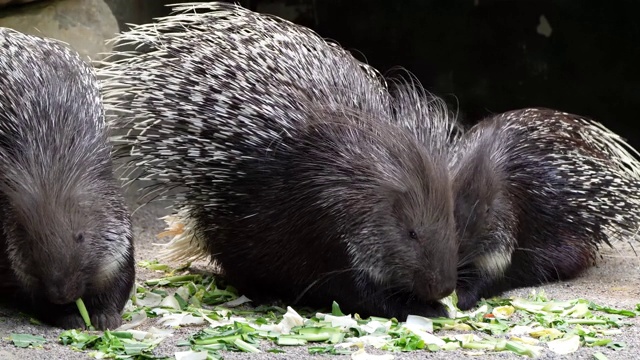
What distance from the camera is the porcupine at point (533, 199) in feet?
13.4

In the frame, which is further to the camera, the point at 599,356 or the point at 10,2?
the point at 10,2

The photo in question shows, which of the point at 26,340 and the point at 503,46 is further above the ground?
the point at 503,46

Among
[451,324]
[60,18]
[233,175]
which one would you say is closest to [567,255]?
[451,324]

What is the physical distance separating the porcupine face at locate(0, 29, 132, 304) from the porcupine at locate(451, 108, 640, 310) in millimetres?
1468

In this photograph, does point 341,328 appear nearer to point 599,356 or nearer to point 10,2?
point 599,356

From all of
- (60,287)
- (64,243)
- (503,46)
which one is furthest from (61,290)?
(503,46)

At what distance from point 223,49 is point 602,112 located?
3481mm

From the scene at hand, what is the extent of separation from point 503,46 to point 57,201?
4.12 m

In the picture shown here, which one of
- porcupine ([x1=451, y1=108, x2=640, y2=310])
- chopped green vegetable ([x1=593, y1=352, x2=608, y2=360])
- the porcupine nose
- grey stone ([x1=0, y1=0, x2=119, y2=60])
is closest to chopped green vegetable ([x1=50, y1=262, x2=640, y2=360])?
chopped green vegetable ([x1=593, y1=352, x2=608, y2=360])

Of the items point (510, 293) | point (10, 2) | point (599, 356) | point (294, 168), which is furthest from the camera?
point (10, 2)

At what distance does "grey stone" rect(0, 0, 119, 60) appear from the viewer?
5.17 m

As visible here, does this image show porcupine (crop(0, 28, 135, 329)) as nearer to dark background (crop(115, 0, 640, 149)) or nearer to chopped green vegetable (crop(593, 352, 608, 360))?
chopped green vegetable (crop(593, 352, 608, 360))

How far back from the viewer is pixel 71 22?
17.6ft

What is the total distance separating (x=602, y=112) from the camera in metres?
6.57
